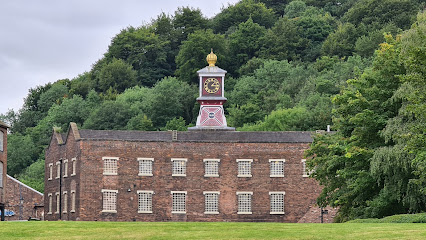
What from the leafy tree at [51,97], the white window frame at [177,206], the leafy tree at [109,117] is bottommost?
the white window frame at [177,206]

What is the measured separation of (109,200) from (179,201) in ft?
18.0

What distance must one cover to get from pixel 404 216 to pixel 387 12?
101m

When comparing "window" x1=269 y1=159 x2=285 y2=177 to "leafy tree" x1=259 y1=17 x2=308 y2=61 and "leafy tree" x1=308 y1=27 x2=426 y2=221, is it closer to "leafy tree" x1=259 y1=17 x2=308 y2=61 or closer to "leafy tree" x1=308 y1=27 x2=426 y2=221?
"leafy tree" x1=308 y1=27 x2=426 y2=221

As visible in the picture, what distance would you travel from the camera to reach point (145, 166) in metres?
84.3

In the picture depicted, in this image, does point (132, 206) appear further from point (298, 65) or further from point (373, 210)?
point (298, 65)

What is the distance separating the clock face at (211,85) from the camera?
109 meters

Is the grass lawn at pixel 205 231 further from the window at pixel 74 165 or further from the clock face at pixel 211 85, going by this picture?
the clock face at pixel 211 85

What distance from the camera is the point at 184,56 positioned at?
145125 mm

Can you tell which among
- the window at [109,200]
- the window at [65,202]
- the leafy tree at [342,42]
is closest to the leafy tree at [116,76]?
the leafy tree at [342,42]

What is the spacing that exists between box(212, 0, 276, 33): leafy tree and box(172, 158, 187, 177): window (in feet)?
299

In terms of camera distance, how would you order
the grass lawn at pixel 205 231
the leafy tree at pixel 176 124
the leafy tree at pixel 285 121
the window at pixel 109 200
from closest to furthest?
1. the grass lawn at pixel 205 231
2. the window at pixel 109 200
3. the leafy tree at pixel 285 121
4. the leafy tree at pixel 176 124

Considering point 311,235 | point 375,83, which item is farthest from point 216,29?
point 311,235

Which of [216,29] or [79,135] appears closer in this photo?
[79,135]

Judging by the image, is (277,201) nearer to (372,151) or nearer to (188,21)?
(372,151)
